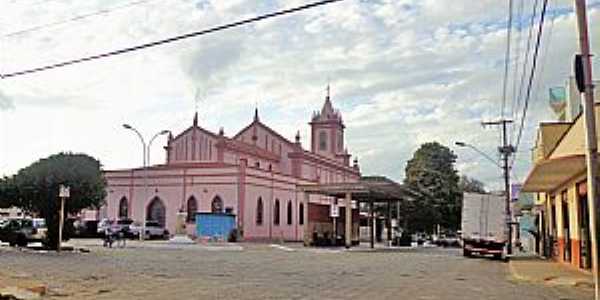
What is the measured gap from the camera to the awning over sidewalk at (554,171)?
77.5 ft

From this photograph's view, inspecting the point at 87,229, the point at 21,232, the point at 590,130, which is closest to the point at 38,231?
the point at 21,232

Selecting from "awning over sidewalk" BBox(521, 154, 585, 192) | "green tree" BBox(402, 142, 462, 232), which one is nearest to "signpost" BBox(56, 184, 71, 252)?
"awning over sidewalk" BBox(521, 154, 585, 192)

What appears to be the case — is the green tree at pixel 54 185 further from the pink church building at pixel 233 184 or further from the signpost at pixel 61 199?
the pink church building at pixel 233 184

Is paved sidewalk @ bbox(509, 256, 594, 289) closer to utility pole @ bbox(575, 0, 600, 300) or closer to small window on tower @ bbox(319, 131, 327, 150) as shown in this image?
utility pole @ bbox(575, 0, 600, 300)

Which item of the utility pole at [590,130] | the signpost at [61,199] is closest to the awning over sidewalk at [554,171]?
the utility pole at [590,130]

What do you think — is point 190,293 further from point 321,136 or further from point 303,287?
point 321,136

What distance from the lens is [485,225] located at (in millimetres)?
42344

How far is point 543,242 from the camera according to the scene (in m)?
48.4

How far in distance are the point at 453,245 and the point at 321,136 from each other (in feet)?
80.6

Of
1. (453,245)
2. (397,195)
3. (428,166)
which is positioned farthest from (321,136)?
(397,195)

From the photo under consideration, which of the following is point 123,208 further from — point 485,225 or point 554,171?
point 554,171

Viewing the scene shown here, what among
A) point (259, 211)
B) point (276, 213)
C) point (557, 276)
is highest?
point (259, 211)

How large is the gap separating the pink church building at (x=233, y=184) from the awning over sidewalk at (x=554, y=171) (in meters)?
28.2

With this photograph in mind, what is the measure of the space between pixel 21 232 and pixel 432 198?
53806 millimetres
